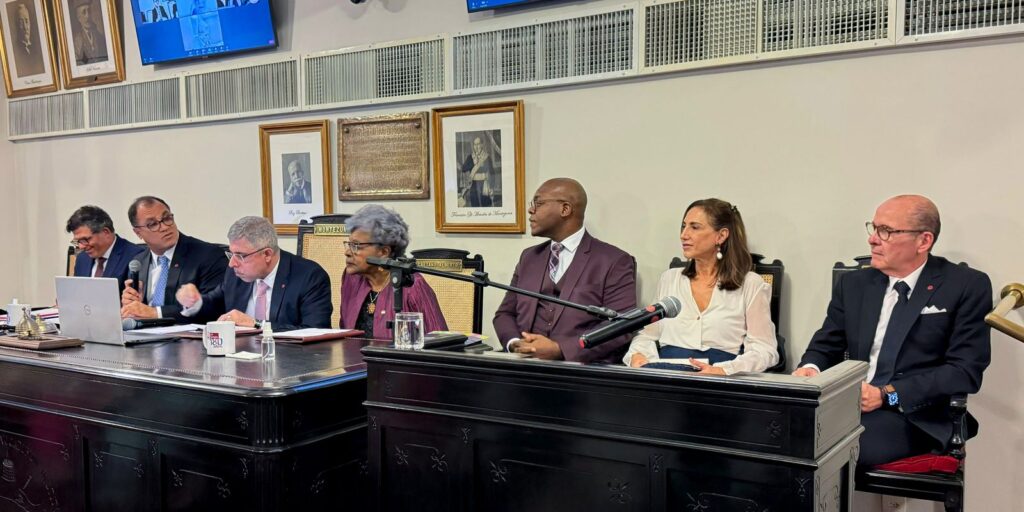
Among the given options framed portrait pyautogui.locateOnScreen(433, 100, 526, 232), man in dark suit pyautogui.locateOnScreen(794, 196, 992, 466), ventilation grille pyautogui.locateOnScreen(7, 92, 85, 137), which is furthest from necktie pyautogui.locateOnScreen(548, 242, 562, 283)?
ventilation grille pyautogui.locateOnScreen(7, 92, 85, 137)

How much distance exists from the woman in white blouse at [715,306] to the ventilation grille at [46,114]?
5300mm

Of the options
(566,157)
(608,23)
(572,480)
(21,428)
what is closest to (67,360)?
(21,428)

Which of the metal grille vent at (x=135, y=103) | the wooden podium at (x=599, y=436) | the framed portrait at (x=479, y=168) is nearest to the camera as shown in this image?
the wooden podium at (x=599, y=436)

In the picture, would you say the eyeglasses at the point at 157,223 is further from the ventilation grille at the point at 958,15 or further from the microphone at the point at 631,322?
the ventilation grille at the point at 958,15

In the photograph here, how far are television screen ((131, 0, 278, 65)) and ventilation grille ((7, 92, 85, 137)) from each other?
3.20 ft

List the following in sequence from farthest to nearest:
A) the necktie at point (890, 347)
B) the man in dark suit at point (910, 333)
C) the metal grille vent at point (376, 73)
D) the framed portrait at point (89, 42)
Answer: the framed portrait at point (89, 42), the metal grille vent at point (376, 73), the necktie at point (890, 347), the man in dark suit at point (910, 333)

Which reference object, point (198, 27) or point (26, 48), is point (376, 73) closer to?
point (198, 27)

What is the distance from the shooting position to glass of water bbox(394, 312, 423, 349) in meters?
2.38

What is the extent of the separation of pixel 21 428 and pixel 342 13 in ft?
10.2

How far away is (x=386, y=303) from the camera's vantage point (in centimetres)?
349

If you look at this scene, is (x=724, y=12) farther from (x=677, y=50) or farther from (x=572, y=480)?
(x=572, y=480)

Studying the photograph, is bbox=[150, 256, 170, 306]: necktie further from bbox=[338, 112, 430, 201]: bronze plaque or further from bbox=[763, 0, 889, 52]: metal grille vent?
bbox=[763, 0, 889, 52]: metal grille vent

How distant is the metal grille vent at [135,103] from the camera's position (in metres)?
5.93

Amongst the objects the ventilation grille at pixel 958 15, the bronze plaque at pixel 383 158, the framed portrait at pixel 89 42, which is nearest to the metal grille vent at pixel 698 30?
the ventilation grille at pixel 958 15
